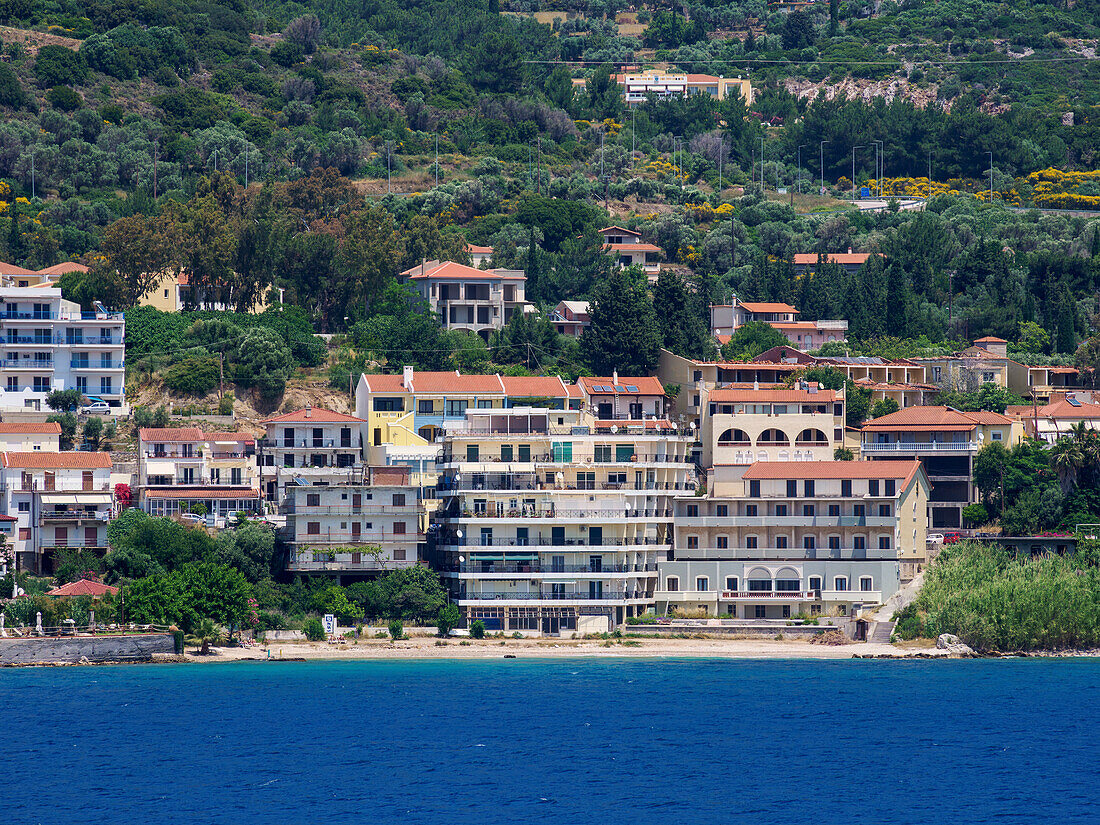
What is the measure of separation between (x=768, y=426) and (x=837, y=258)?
3917 centimetres

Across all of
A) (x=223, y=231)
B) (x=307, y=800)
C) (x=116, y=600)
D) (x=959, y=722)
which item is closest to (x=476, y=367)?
(x=223, y=231)

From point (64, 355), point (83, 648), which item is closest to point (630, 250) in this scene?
point (64, 355)

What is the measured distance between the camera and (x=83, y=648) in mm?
75312

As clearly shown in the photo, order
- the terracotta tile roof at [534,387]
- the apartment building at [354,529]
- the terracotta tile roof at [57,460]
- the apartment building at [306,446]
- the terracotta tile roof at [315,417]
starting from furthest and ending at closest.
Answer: the terracotta tile roof at [534,387]
the terracotta tile roof at [315,417]
the apartment building at [306,446]
the terracotta tile roof at [57,460]
the apartment building at [354,529]

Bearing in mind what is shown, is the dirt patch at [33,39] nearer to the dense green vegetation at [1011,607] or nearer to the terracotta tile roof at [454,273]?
the terracotta tile roof at [454,273]

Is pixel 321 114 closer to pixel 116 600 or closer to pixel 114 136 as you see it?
pixel 114 136

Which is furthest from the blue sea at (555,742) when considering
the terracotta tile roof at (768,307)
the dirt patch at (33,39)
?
the dirt patch at (33,39)

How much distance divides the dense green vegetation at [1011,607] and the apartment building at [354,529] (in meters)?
23.6

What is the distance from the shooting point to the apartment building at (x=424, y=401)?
93188 mm

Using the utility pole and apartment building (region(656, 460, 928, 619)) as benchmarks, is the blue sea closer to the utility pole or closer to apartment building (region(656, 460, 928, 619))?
apartment building (region(656, 460, 928, 619))

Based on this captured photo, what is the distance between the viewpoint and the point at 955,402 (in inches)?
3994

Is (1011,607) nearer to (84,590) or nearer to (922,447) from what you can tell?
(922,447)

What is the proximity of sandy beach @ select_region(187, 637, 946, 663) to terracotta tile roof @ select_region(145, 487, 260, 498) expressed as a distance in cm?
1204

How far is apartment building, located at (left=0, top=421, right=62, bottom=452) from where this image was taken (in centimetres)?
9019
